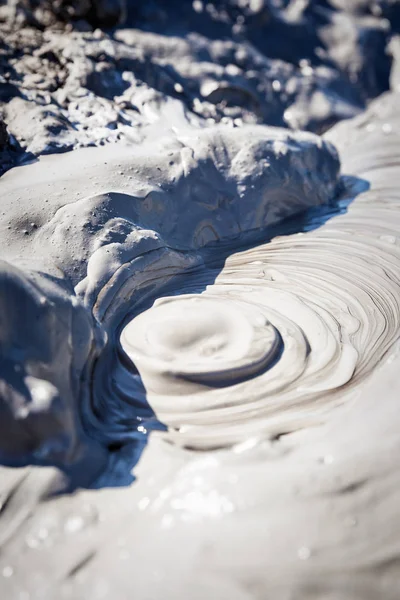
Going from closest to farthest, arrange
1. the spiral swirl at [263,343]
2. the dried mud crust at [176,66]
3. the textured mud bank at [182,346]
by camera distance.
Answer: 1. the textured mud bank at [182,346]
2. the spiral swirl at [263,343]
3. the dried mud crust at [176,66]

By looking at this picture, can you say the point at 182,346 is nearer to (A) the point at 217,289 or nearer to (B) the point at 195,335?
(B) the point at 195,335

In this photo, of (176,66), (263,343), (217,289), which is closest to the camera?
(263,343)

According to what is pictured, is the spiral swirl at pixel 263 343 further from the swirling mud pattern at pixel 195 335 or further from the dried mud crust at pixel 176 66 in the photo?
the dried mud crust at pixel 176 66

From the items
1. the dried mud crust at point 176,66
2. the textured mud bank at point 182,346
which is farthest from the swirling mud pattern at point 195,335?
the dried mud crust at point 176,66

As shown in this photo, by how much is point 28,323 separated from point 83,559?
18.7 inches

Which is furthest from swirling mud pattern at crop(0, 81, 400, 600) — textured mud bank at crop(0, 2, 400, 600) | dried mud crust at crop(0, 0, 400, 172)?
dried mud crust at crop(0, 0, 400, 172)

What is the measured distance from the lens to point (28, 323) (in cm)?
107

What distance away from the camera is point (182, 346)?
1.22 metres

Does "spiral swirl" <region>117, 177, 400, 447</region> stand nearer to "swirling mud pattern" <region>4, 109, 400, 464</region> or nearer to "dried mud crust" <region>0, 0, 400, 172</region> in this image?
"swirling mud pattern" <region>4, 109, 400, 464</region>

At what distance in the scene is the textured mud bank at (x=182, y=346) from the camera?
834 millimetres

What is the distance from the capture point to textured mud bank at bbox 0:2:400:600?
0.83 meters

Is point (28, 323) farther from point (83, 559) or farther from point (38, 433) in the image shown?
point (83, 559)

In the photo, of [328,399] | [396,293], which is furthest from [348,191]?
[328,399]

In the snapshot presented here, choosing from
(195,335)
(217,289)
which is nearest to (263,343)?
(195,335)
